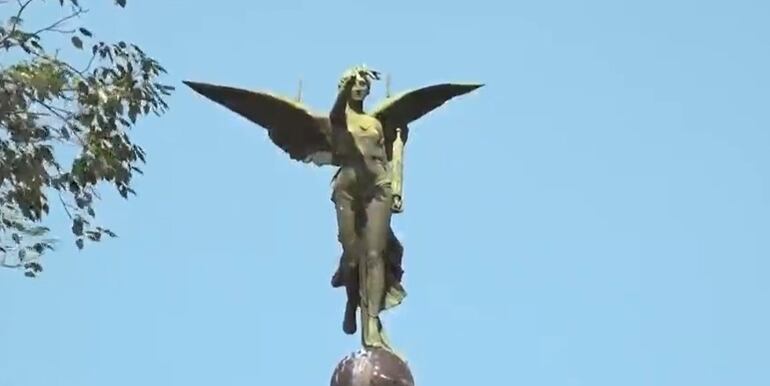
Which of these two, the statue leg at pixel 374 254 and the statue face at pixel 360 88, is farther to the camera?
the statue leg at pixel 374 254

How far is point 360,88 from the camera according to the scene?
11.4 metres

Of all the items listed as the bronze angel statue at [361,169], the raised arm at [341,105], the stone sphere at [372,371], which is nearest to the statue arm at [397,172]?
the bronze angel statue at [361,169]

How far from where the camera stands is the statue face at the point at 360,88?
11336 mm

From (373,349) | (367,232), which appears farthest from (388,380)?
(367,232)

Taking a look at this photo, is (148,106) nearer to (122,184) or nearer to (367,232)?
(122,184)

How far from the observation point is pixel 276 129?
1184cm

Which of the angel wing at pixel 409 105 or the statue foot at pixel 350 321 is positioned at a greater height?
the angel wing at pixel 409 105

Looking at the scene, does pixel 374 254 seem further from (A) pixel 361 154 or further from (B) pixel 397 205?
(A) pixel 361 154

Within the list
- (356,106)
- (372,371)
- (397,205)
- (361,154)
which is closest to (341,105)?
(356,106)

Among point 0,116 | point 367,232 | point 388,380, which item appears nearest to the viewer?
point 388,380

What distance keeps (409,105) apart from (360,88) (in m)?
0.49

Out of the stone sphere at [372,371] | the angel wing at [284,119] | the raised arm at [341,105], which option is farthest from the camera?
the angel wing at [284,119]

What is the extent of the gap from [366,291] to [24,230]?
3.52 metres

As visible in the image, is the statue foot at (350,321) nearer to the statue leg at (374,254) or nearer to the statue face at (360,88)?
the statue leg at (374,254)
